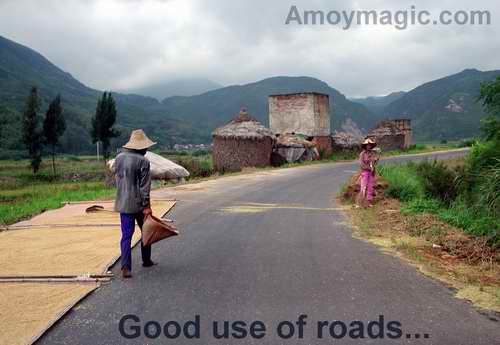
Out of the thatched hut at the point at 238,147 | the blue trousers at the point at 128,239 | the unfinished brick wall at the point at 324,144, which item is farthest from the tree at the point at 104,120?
the blue trousers at the point at 128,239

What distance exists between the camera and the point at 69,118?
93.8 meters

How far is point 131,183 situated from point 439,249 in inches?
197

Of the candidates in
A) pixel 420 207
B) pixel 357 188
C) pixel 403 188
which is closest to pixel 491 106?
pixel 403 188

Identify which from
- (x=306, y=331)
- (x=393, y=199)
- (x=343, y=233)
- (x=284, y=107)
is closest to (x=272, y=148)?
(x=284, y=107)

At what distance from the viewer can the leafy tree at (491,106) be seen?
1316 cm

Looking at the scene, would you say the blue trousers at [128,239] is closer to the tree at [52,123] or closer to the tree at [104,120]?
the tree at [52,123]

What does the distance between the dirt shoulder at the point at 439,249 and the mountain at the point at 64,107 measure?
70.6 metres

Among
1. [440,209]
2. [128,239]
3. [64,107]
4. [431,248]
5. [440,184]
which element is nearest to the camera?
[128,239]

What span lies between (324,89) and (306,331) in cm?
16218

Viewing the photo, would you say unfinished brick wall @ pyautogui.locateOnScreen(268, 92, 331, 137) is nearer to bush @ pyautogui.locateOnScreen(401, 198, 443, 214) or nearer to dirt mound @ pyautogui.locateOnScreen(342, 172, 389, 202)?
dirt mound @ pyautogui.locateOnScreen(342, 172, 389, 202)

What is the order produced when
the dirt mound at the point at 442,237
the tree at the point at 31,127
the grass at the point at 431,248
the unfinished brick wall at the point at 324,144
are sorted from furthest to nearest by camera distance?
the tree at the point at 31,127 < the unfinished brick wall at the point at 324,144 < the dirt mound at the point at 442,237 < the grass at the point at 431,248

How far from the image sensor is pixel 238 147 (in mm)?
26047

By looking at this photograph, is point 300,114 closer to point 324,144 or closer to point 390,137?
point 324,144

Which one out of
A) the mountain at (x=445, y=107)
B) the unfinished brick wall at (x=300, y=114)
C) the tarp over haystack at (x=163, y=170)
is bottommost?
the tarp over haystack at (x=163, y=170)
